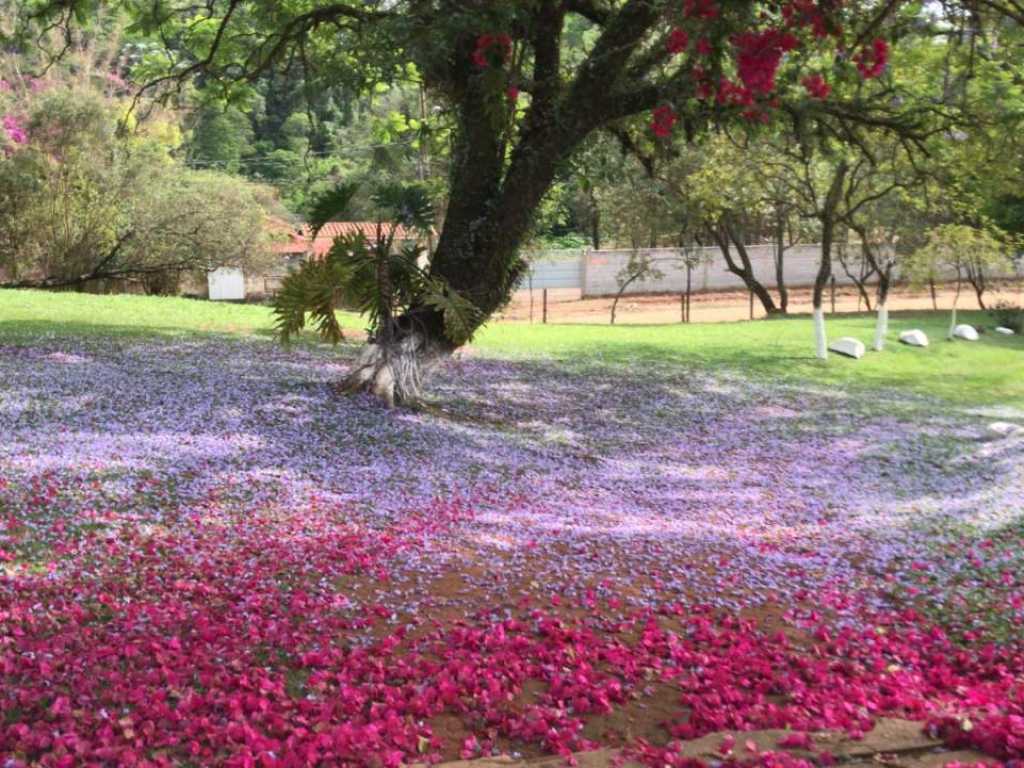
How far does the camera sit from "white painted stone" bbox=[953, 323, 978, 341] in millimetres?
22094

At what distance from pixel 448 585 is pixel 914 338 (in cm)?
1836

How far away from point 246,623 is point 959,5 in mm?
6849

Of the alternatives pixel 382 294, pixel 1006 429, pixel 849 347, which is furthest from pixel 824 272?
pixel 382 294

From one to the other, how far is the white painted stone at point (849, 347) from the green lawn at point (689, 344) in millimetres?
297

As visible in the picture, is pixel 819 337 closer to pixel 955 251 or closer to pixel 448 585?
pixel 955 251

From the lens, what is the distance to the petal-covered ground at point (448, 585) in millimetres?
3682

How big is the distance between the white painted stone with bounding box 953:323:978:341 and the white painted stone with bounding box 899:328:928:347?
1.18 meters

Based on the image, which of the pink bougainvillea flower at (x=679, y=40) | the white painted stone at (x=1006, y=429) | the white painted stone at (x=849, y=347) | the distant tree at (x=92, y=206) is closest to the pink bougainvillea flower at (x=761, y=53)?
the pink bougainvillea flower at (x=679, y=40)

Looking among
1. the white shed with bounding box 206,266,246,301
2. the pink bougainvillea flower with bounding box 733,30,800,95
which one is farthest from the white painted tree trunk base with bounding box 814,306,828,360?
the white shed with bounding box 206,266,246,301

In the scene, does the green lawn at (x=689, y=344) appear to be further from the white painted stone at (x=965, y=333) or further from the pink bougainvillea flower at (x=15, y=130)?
the pink bougainvillea flower at (x=15, y=130)

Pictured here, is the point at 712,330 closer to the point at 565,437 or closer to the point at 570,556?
the point at 565,437

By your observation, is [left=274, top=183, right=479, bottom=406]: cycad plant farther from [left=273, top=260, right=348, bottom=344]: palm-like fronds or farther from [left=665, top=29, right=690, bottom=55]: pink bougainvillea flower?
[left=665, top=29, right=690, bottom=55]: pink bougainvillea flower

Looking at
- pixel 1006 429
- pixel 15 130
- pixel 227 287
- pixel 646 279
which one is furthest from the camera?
pixel 646 279

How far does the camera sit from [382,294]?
9.90 m
